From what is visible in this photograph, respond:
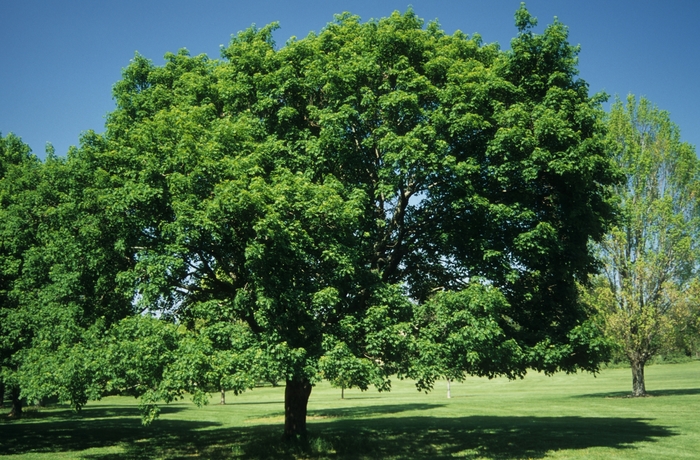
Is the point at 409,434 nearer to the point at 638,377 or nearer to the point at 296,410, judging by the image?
the point at 296,410

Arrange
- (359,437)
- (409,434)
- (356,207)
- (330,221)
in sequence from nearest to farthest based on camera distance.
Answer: (330,221) < (356,207) < (359,437) < (409,434)

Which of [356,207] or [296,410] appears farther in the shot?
[296,410]

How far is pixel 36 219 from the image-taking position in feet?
80.0

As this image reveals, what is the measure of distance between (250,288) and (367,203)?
16.4 ft

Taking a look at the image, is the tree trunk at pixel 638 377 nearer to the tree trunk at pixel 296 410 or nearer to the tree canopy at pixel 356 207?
the tree canopy at pixel 356 207

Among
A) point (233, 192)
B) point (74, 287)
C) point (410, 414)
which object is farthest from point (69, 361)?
point (410, 414)

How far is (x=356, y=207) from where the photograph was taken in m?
17.5

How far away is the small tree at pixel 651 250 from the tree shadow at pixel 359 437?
13.8 m

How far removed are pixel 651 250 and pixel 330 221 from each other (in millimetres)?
34657

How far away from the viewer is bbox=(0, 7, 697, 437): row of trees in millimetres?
15906

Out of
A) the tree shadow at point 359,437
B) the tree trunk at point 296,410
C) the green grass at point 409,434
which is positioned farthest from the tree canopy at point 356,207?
the green grass at point 409,434

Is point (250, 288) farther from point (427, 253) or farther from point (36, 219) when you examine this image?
point (36, 219)

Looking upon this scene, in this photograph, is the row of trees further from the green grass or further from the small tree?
the small tree

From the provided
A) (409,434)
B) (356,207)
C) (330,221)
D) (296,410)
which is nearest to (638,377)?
(409,434)
